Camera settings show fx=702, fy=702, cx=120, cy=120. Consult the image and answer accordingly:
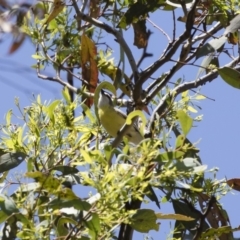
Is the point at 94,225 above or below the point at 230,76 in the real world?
below

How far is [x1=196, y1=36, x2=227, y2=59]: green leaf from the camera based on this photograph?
1634mm

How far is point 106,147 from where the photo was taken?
1184 mm

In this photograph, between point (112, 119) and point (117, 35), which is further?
point (112, 119)

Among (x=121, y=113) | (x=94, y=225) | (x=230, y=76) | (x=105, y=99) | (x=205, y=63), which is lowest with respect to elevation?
(x=94, y=225)

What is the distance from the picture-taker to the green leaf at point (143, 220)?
1204 mm

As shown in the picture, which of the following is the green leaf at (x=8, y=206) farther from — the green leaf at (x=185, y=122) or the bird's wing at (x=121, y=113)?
the bird's wing at (x=121, y=113)

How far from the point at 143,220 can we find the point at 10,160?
0.30 m

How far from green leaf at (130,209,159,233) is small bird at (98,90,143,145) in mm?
431

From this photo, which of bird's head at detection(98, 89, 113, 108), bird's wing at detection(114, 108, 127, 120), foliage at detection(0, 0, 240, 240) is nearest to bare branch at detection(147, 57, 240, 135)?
foliage at detection(0, 0, 240, 240)

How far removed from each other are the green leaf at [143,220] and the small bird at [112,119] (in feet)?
1.41

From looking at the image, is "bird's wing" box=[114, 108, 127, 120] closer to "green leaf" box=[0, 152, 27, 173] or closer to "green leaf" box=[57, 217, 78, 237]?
"green leaf" box=[0, 152, 27, 173]

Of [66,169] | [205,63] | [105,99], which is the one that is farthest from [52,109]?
[105,99]

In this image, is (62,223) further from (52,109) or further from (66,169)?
(52,109)

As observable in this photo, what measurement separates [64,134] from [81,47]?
521 millimetres
